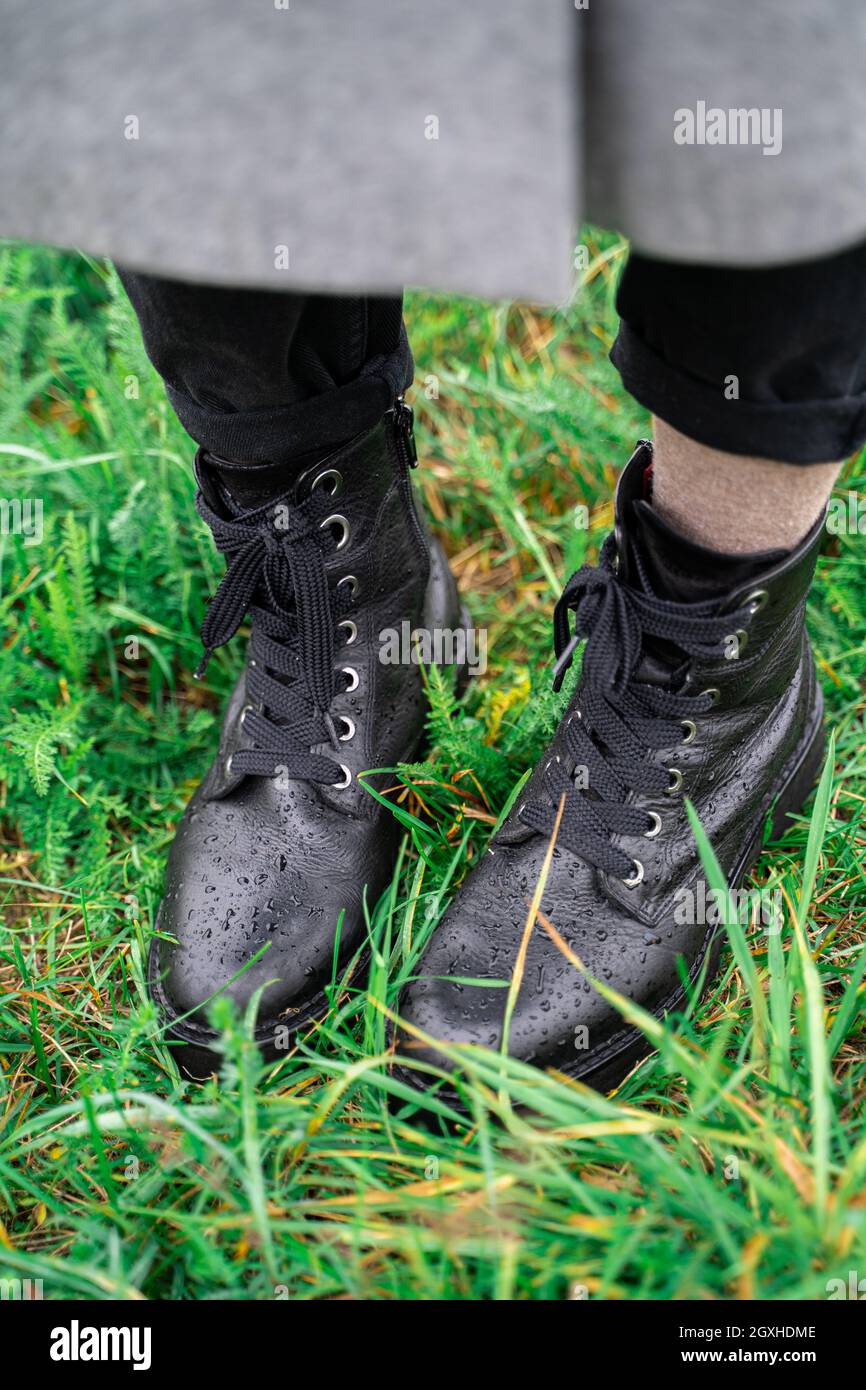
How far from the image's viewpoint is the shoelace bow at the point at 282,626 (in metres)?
1.21

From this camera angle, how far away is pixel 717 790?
1.22m

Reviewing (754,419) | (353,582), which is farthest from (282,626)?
(754,419)

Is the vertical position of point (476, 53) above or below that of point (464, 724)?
above

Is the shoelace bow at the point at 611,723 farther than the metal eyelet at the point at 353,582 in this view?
No

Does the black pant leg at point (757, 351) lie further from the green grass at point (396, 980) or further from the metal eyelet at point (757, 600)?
the green grass at point (396, 980)

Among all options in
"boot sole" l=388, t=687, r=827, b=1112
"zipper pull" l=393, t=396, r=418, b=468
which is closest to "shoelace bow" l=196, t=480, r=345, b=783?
"zipper pull" l=393, t=396, r=418, b=468

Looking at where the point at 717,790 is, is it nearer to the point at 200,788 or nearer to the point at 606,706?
the point at 606,706

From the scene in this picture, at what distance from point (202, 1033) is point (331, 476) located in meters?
0.69

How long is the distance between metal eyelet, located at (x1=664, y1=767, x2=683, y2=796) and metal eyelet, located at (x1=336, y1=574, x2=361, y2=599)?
461mm

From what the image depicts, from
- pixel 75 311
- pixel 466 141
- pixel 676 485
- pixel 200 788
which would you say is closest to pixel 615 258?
pixel 75 311

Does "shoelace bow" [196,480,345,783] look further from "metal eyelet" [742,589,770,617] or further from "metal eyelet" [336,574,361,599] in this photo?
"metal eyelet" [742,589,770,617]

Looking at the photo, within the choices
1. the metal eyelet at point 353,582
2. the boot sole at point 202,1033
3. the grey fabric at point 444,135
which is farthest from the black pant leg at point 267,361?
the boot sole at point 202,1033
